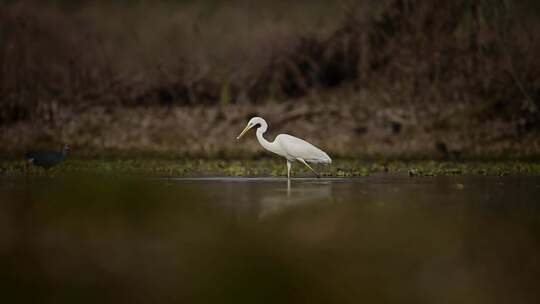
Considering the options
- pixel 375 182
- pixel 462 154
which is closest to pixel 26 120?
pixel 462 154

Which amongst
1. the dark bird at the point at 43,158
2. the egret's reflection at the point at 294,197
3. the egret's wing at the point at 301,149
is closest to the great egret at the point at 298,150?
the egret's wing at the point at 301,149

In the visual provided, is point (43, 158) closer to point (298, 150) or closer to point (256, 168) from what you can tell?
point (256, 168)

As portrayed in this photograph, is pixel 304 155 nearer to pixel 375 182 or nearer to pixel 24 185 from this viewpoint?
pixel 375 182

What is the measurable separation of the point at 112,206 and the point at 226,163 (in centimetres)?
984

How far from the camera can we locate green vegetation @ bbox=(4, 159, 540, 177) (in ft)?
69.1

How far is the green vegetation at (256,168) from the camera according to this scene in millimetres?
21047

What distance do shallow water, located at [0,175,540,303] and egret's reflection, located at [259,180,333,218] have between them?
3cm

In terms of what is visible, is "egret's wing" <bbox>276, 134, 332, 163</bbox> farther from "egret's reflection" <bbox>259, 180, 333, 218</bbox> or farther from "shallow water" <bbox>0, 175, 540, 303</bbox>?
"shallow water" <bbox>0, 175, 540, 303</bbox>

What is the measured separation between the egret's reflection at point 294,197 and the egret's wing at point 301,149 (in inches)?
60.8

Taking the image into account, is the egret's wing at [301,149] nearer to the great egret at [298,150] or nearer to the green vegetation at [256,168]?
the great egret at [298,150]

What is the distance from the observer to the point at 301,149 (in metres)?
20.2

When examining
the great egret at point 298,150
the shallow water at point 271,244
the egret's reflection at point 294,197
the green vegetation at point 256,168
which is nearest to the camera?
the shallow water at point 271,244

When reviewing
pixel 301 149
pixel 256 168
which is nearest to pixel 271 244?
pixel 301 149

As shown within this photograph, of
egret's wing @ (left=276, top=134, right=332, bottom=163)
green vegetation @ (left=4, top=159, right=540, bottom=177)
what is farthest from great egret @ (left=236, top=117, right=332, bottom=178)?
green vegetation @ (left=4, top=159, right=540, bottom=177)
